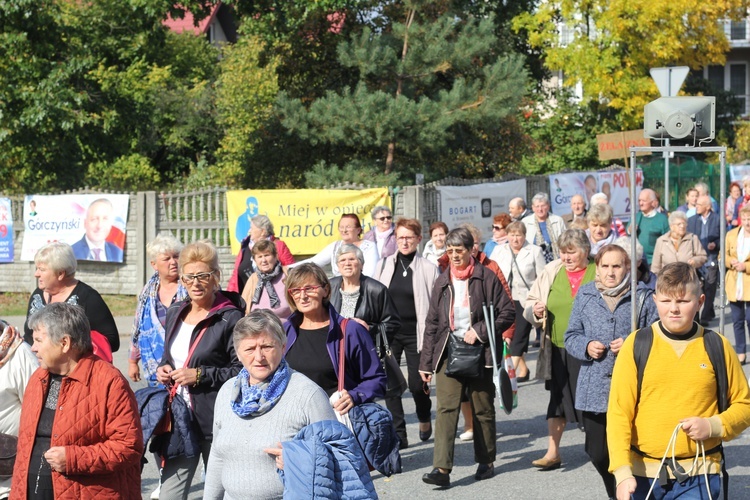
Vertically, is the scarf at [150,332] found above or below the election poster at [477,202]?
below

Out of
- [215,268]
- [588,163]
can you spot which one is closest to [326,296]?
[215,268]

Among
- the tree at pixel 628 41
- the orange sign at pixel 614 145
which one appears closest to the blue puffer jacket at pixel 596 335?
the orange sign at pixel 614 145

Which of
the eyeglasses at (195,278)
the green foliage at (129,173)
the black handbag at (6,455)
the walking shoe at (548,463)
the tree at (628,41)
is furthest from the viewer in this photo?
the tree at (628,41)

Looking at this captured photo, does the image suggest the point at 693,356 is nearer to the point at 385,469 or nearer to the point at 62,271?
the point at 385,469

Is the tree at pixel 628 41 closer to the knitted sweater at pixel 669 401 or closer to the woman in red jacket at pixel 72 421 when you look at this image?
the knitted sweater at pixel 669 401

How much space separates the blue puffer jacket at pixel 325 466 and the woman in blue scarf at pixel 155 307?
A: 8.34 feet

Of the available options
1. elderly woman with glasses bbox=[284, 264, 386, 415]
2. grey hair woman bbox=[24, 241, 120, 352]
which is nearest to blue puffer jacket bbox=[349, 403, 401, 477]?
elderly woman with glasses bbox=[284, 264, 386, 415]

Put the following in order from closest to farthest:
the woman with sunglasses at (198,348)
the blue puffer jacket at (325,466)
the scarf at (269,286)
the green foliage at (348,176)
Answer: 1. the blue puffer jacket at (325,466)
2. the woman with sunglasses at (198,348)
3. the scarf at (269,286)
4. the green foliage at (348,176)

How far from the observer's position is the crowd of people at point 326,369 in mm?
4457

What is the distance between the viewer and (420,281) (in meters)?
9.03

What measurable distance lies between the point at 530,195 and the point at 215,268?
1616 centimetres

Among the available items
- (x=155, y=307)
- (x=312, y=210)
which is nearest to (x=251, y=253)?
(x=155, y=307)

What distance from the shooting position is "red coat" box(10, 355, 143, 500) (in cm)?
459

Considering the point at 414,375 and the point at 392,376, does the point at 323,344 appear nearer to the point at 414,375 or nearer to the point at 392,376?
the point at 392,376
